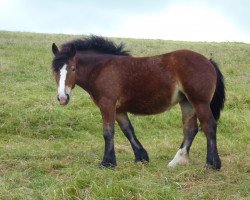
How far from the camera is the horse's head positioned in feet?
26.5

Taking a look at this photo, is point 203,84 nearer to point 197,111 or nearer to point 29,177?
point 197,111

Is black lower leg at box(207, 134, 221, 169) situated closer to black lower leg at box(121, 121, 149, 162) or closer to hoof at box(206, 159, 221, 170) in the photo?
hoof at box(206, 159, 221, 170)

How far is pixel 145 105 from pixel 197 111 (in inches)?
37.9

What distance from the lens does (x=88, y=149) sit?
9922 millimetres

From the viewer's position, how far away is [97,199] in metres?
5.64

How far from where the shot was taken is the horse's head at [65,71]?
809 cm

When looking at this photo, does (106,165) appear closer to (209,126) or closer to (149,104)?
(149,104)

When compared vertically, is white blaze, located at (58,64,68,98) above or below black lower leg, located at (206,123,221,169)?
above

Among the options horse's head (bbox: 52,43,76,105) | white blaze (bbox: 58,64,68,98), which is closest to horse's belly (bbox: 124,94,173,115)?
horse's head (bbox: 52,43,76,105)

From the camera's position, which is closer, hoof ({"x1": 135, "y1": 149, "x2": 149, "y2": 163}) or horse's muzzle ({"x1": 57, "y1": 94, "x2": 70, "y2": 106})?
horse's muzzle ({"x1": 57, "y1": 94, "x2": 70, "y2": 106})

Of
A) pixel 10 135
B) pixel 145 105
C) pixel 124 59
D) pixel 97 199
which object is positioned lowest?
pixel 10 135

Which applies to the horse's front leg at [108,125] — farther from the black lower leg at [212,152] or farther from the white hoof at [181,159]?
the black lower leg at [212,152]

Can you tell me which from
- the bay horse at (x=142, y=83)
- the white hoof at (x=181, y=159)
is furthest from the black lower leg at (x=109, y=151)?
the white hoof at (x=181, y=159)

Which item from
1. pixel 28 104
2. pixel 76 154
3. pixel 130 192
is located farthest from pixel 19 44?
pixel 130 192
